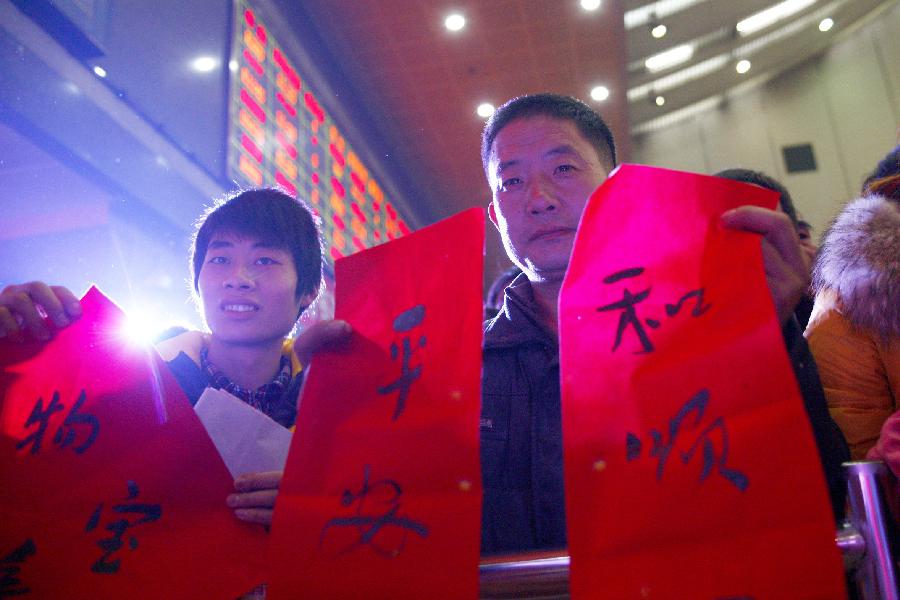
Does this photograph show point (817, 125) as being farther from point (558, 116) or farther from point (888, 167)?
point (558, 116)

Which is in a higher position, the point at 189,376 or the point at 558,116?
the point at 558,116

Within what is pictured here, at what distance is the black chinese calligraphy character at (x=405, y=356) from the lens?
1.81 feet

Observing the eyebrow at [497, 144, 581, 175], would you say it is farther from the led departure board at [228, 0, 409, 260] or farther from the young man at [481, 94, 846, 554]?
the led departure board at [228, 0, 409, 260]

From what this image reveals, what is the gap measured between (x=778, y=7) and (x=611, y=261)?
5834 millimetres

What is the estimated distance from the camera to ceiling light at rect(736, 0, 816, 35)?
532 centimetres

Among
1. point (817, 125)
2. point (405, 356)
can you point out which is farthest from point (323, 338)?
point (817, 125)

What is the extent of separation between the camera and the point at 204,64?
2.57 m

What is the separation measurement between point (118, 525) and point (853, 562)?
0.64 meters

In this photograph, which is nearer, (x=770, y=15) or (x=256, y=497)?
(x=256, y=497)

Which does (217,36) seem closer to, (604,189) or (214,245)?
(214,245)

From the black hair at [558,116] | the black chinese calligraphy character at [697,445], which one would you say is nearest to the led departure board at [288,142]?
the black hair at [558,116]

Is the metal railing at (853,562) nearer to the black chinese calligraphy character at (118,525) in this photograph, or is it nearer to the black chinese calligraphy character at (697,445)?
the black chinese calligraphy character at (697,445)

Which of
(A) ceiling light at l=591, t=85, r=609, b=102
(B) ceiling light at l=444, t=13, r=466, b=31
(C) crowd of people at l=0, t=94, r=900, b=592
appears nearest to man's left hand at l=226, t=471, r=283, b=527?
(C) crowd of people at l=0, t=94, r=900, b=592

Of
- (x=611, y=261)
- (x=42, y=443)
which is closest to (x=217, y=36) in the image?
(x=42, y=443)
